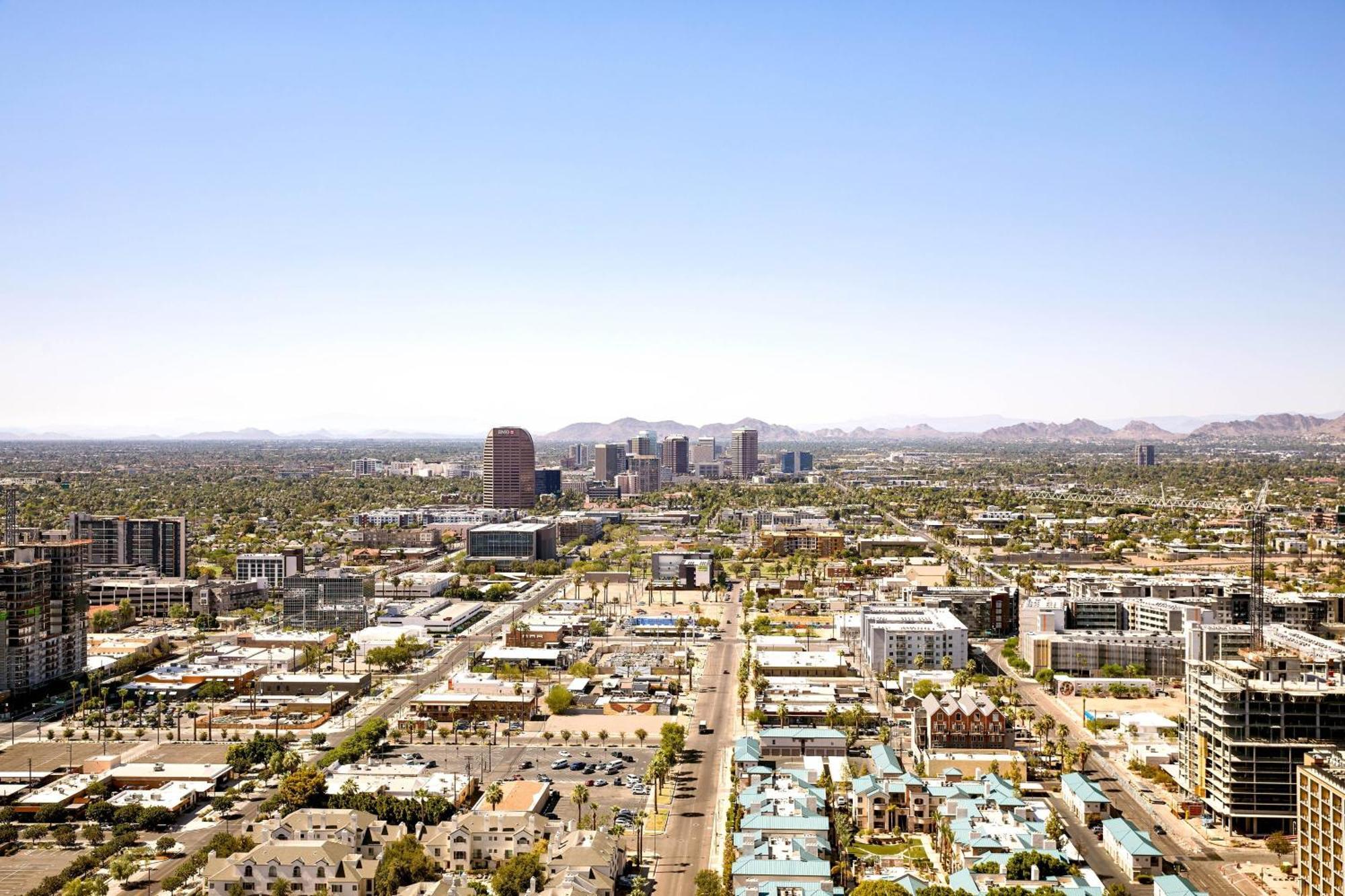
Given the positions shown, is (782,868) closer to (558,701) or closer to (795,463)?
(558,701)

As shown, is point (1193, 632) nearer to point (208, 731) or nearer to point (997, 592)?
point (997, 592)

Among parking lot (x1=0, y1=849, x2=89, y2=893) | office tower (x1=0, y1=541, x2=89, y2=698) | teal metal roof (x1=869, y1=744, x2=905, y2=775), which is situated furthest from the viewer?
office tower (x1=0, y1=541, x2=89, y2=698)

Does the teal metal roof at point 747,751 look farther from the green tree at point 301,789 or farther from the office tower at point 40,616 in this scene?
the office tower at point 40,616

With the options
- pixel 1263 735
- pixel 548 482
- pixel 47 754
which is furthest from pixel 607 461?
pixel 1263 735

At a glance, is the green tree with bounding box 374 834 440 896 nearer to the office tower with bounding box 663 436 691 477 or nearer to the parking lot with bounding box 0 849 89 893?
the parking lot with bounding box 0 849 89 893

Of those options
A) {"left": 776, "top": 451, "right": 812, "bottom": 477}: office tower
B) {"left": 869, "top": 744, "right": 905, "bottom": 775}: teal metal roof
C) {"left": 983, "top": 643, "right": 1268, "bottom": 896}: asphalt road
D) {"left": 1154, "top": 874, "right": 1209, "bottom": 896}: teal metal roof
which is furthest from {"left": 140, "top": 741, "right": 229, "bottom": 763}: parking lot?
{"left": 776, "top": 451, "right": 812, "bottom": 477}: office tower

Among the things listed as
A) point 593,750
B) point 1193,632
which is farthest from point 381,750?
point 1193,632
